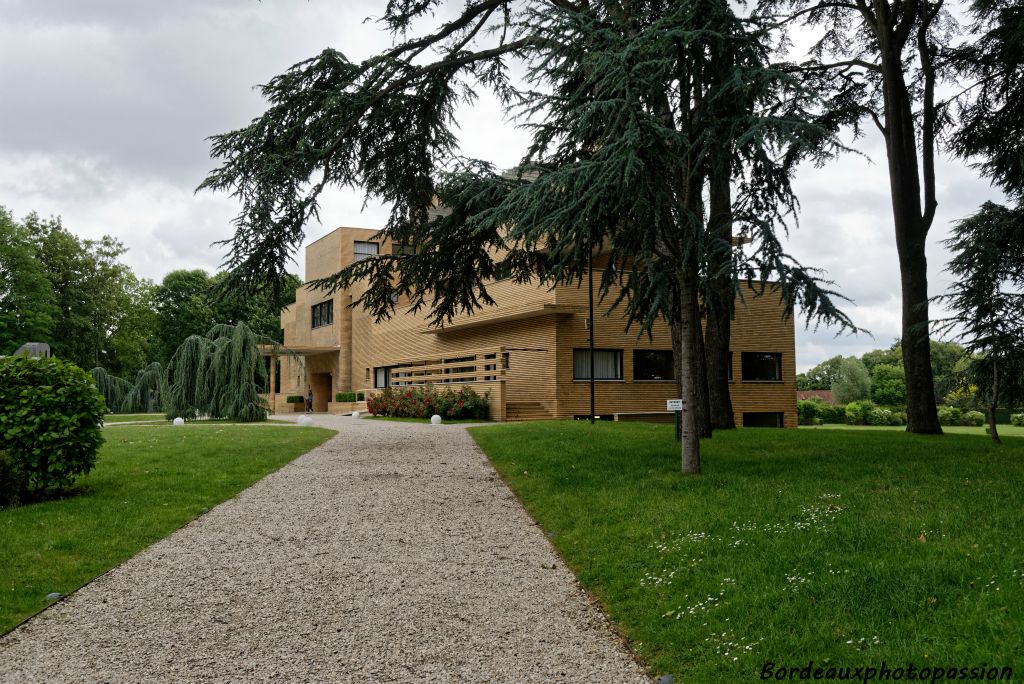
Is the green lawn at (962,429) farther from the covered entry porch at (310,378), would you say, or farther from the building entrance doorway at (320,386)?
the building entrance doorway at (320,386)

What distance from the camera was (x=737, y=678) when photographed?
3762 millimetres

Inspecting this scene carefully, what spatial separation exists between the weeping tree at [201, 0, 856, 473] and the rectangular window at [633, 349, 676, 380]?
11364 mm

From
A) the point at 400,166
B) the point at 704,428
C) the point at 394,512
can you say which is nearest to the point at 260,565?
the point at 394,512

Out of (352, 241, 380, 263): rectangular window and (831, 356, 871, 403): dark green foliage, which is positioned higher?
(352, 241, 380, 263): rectangular window

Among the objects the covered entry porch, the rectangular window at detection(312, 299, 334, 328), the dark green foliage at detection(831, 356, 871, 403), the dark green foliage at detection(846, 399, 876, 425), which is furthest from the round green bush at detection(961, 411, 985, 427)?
the rectangular window at detection(312, 299, 334, 328)

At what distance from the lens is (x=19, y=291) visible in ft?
129

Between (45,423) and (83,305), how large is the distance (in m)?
42.0

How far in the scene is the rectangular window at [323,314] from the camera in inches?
1694

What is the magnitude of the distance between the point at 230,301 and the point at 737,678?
10.4 m

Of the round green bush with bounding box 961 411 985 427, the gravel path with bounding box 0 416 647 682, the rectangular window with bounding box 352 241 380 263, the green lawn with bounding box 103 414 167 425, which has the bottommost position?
the round green bush with bounding box 961 411 985 427

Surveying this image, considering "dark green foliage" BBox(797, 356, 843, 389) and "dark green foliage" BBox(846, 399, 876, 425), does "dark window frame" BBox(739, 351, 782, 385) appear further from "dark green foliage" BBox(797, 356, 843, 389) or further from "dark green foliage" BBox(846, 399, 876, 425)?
"dark green foliage" BBox(797, 356, 843, 389)

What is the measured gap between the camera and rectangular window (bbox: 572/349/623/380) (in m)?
25.3

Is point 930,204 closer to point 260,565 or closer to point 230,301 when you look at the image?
point 230,301

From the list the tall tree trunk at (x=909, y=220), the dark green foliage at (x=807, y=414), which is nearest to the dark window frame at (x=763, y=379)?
the tall tree trunk at (x=909, y=220)
